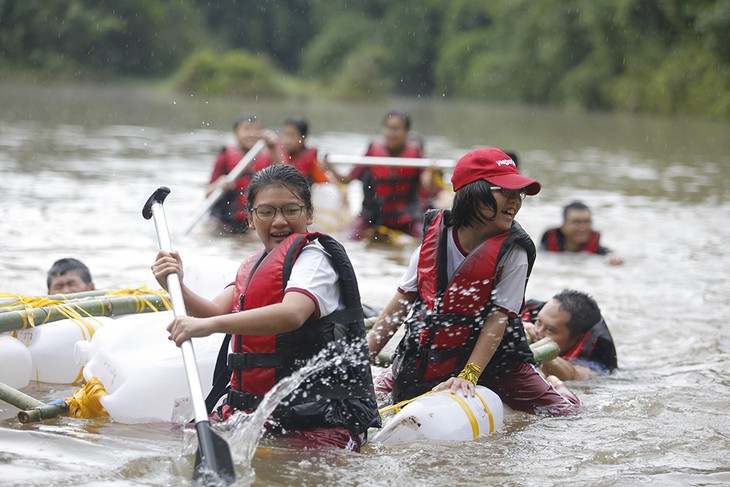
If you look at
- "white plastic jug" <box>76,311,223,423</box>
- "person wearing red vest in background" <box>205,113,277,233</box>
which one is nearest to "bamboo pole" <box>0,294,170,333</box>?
"white plastic jug" <box>76,311,223,423</box>

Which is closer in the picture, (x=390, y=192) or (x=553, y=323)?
(x=553, y=323)

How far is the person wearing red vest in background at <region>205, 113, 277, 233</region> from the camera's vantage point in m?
9.36

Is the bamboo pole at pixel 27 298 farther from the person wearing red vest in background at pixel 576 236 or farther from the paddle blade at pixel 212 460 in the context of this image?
the person wearing red vest in background at pixel 576 236

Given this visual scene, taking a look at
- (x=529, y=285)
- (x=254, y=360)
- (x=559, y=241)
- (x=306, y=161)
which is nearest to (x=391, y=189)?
(x=306, y=161)

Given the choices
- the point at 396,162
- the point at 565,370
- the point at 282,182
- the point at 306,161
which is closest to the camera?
the point at 282,182

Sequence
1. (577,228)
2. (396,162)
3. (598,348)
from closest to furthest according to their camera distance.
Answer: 1. (598,348)
2. (577,228)
3. (396,162)

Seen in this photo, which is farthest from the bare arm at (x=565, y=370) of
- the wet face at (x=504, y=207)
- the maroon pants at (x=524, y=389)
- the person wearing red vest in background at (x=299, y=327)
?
the person wearing red vest in background at (x=299, y=327)

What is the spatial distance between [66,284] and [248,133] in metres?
4.36

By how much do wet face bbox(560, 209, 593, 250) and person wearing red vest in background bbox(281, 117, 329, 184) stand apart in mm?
2272

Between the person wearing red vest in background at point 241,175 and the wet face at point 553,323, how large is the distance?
4475 mm

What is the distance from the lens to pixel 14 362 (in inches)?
172

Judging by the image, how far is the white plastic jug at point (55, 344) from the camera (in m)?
4.57

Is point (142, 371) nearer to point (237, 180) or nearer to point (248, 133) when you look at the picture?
point (237, 180)

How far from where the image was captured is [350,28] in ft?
209
